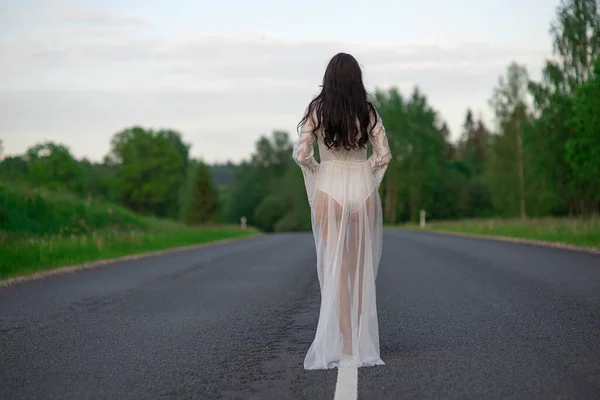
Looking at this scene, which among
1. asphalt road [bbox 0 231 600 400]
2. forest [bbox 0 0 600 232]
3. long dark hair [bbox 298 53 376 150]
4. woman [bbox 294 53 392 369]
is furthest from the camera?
forest [bbox 0 0 600 232]

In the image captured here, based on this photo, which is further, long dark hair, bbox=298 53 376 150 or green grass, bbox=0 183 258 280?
green grass, bbox=0 183 258 280

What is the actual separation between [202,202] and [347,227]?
66831mm

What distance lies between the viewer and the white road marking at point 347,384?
4.02 m

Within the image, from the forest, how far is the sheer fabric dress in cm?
2046

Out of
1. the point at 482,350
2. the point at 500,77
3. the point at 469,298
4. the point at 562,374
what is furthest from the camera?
the point at 500,77

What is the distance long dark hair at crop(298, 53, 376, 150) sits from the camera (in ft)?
16.9

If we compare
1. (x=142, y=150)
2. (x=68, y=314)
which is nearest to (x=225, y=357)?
(x=68, y=314)

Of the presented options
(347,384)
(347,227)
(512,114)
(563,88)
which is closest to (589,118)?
(563,88)

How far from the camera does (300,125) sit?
5.35 metres

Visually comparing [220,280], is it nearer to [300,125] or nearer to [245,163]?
[300,125]

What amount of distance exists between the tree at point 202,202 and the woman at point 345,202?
65727 millimetres

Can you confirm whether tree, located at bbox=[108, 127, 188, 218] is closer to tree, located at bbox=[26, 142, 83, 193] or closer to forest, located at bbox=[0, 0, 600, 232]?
forest, located at bbox=[0, 0, 600, 232]

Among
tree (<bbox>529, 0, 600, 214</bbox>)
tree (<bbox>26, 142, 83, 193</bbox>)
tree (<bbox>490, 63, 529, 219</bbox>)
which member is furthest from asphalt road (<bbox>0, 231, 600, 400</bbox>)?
tree (<bbox>26, 142, 83, 193</bbox>)

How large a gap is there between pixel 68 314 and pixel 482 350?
4.82 metres
